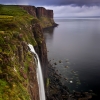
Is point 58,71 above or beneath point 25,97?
beneath

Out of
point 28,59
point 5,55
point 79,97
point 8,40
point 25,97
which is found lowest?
point 79,97

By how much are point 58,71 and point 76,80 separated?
34.7 ft

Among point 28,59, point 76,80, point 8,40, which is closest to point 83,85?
point 76,80

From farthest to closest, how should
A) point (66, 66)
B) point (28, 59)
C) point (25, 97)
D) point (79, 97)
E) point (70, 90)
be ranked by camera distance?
point (66, 66)
point (70, 90)
point (79, 97)
point (28, 59)
point (25, 97)

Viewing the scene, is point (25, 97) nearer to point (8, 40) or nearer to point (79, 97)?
point (8, 40)

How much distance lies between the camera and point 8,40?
24297 mm

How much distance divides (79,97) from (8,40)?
33.7 meters

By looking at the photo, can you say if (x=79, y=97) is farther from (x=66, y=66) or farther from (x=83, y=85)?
(x=66, y=66)

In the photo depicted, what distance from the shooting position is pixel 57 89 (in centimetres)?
5150

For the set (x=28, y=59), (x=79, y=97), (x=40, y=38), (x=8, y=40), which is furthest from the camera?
(x=79, y=97)

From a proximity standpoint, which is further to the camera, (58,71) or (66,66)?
(66,66)

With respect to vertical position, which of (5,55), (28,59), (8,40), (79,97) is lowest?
(79,97)

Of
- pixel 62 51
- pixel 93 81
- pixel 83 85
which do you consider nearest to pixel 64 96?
pixel 83 85

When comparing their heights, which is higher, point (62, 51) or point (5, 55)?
point (5, 55)
